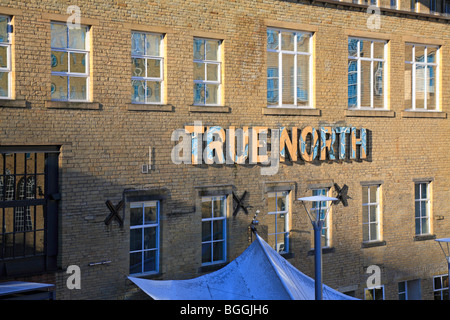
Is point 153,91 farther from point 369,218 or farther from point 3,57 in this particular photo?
point 369,218

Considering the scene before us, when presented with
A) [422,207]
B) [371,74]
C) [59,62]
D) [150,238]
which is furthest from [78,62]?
[422,207]

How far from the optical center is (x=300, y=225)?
724 inches

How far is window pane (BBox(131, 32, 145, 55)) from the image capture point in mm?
15578

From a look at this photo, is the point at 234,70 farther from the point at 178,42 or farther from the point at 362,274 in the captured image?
the point at 362,274

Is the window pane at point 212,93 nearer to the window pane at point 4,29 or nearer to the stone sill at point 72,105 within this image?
the stone sill at point 72,105

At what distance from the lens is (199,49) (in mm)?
16672

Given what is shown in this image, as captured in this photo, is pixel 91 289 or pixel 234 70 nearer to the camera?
pixel 91 289

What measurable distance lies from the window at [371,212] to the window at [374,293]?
1504 millimetres

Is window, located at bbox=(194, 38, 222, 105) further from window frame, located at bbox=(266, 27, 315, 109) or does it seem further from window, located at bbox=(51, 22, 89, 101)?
window, located at bbox=(51, 22, 89, 101)

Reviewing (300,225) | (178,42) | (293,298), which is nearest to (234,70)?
(178,42)

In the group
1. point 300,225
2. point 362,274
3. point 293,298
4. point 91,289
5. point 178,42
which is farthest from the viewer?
point 362,274

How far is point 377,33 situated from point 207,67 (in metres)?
6.15

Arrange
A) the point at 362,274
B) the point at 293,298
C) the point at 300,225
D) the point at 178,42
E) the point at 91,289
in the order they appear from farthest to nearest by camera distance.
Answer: the point at 362,274 → the point at 300,225 → the point at 178,42 → the point at 91,289 → the point at 293,298

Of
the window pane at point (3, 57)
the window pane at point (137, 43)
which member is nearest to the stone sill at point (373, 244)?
the window pane at point (137, 43)
